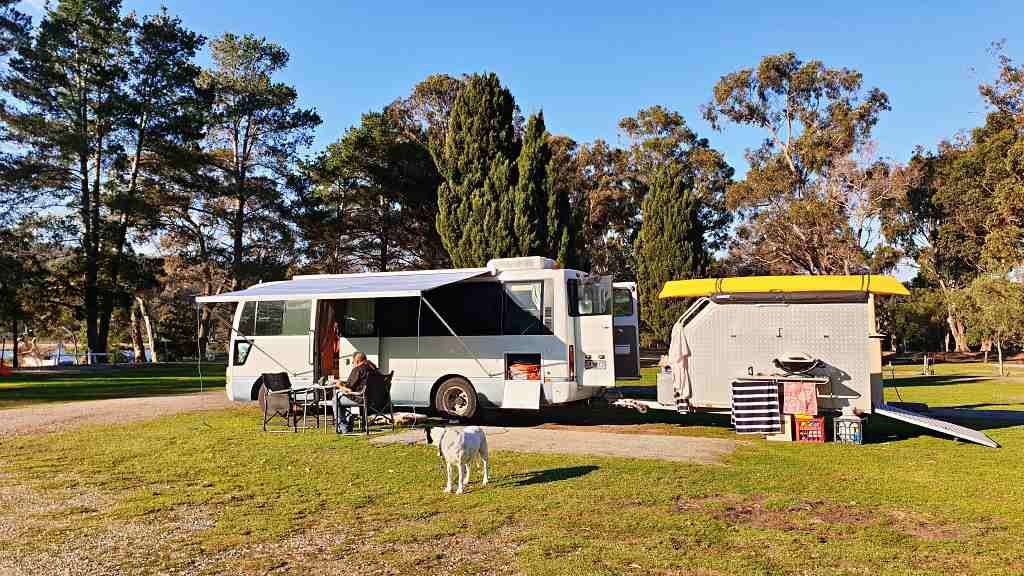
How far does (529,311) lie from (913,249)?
37842mm

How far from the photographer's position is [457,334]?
→ 12.0 metres

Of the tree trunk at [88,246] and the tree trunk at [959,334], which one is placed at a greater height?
the tree trunk at [88,246]

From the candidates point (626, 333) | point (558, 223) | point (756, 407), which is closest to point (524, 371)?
point (626, 333)

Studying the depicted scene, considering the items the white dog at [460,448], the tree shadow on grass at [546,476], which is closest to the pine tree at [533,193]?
the tree shadow on grass at [546,476]

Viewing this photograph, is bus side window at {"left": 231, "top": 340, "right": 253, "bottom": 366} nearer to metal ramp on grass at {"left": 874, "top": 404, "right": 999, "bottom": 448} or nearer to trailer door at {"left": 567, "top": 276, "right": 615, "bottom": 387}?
trailer door at {"left": 567, "top": 276, "right": 615, "bottom": 387}

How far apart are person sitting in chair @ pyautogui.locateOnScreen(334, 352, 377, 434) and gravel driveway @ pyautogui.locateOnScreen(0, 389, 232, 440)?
440cm

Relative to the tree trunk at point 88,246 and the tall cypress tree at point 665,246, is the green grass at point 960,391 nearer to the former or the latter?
the tall cypress tree at point 665,246

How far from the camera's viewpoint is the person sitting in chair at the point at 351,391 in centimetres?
1045

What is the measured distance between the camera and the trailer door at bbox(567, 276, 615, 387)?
11.2 m

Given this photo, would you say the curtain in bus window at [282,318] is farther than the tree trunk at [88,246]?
No

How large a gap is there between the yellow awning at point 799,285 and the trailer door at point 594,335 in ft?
3.38

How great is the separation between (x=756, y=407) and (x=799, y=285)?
188 centimetres

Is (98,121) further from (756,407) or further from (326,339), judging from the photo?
(756,407)

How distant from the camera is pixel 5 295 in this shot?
28.7m
